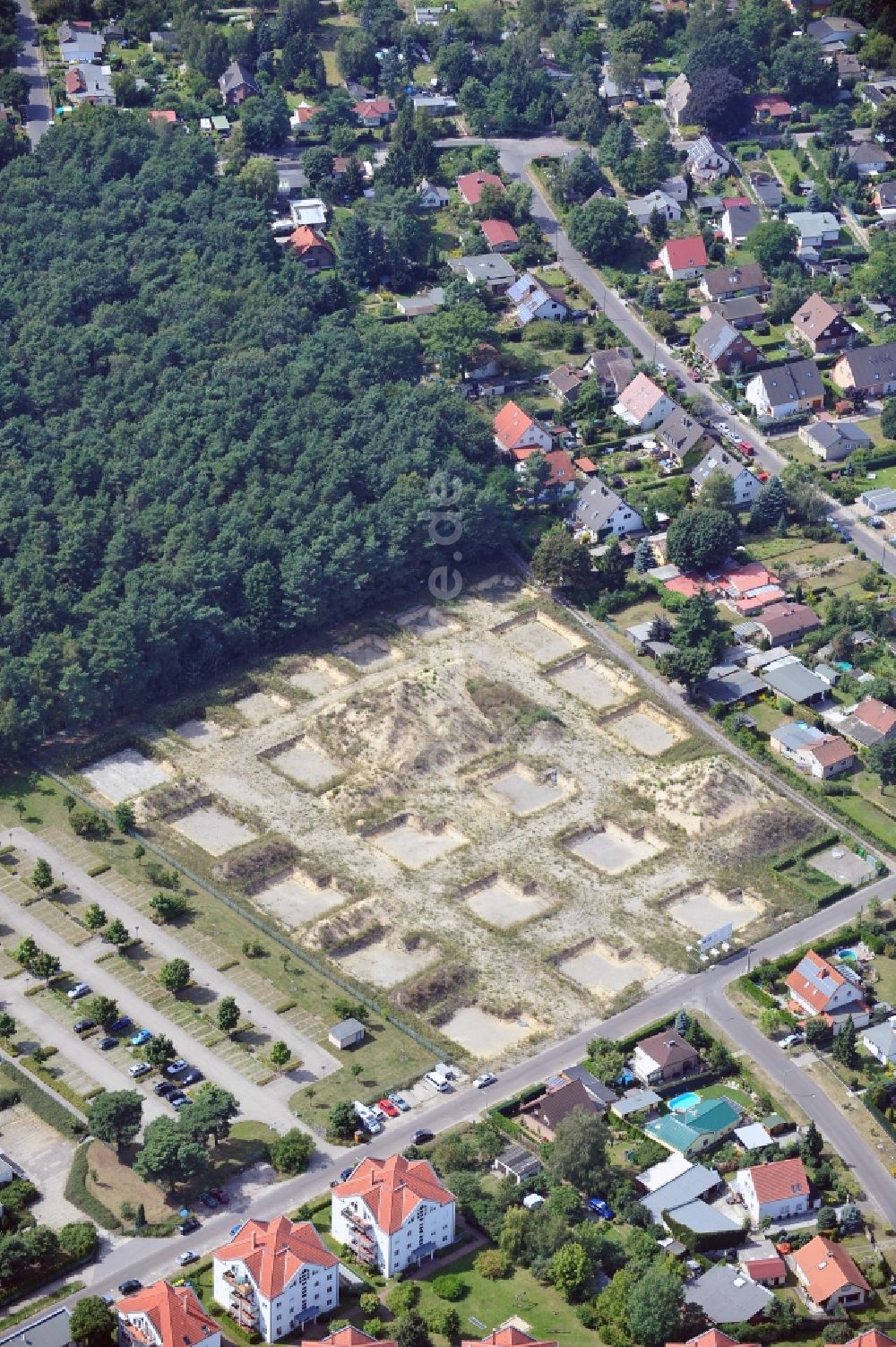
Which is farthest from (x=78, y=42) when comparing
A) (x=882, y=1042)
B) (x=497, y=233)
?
(x=882, y=1042)

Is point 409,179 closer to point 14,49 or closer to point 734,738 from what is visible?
point 14,49

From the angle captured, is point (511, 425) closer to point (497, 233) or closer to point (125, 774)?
point (497, 233)

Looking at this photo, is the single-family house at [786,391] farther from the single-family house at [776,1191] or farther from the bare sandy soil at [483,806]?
the single-family house at [776,1191]

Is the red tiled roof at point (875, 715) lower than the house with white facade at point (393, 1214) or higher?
lower

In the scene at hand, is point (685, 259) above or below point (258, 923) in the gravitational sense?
above

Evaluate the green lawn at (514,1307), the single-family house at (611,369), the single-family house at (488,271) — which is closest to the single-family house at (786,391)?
the single-family house at (611,369)
